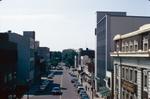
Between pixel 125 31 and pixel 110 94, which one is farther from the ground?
pixel 125 31

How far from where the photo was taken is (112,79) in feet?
214

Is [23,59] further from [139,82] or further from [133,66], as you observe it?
[139,82]

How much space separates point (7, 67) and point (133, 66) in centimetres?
2299

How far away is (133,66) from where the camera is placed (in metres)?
49.3

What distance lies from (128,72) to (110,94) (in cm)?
1423

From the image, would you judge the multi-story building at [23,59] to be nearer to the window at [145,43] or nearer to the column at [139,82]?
the column at [139,82]

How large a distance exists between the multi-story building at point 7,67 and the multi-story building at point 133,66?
54.5ft

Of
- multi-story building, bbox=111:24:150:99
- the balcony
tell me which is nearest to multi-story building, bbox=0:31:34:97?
multi-story building, bbox=111:24:150:99

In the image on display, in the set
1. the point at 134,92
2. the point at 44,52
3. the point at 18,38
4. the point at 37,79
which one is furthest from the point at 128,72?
the point at 44,52

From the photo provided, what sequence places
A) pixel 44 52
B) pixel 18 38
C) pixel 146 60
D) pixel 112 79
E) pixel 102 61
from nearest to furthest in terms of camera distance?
pixel 146 60
pixel 112 79
pixel 102 61
pixel 18 38
pixel 44 52

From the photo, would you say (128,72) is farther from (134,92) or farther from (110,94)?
(110,94)

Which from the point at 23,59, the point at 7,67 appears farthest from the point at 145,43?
the point at 23,59

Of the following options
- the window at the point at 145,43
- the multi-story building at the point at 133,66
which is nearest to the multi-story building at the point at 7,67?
the multi-story building at the point at 133,66

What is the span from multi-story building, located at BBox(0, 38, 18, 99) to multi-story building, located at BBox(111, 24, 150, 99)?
654 inches
